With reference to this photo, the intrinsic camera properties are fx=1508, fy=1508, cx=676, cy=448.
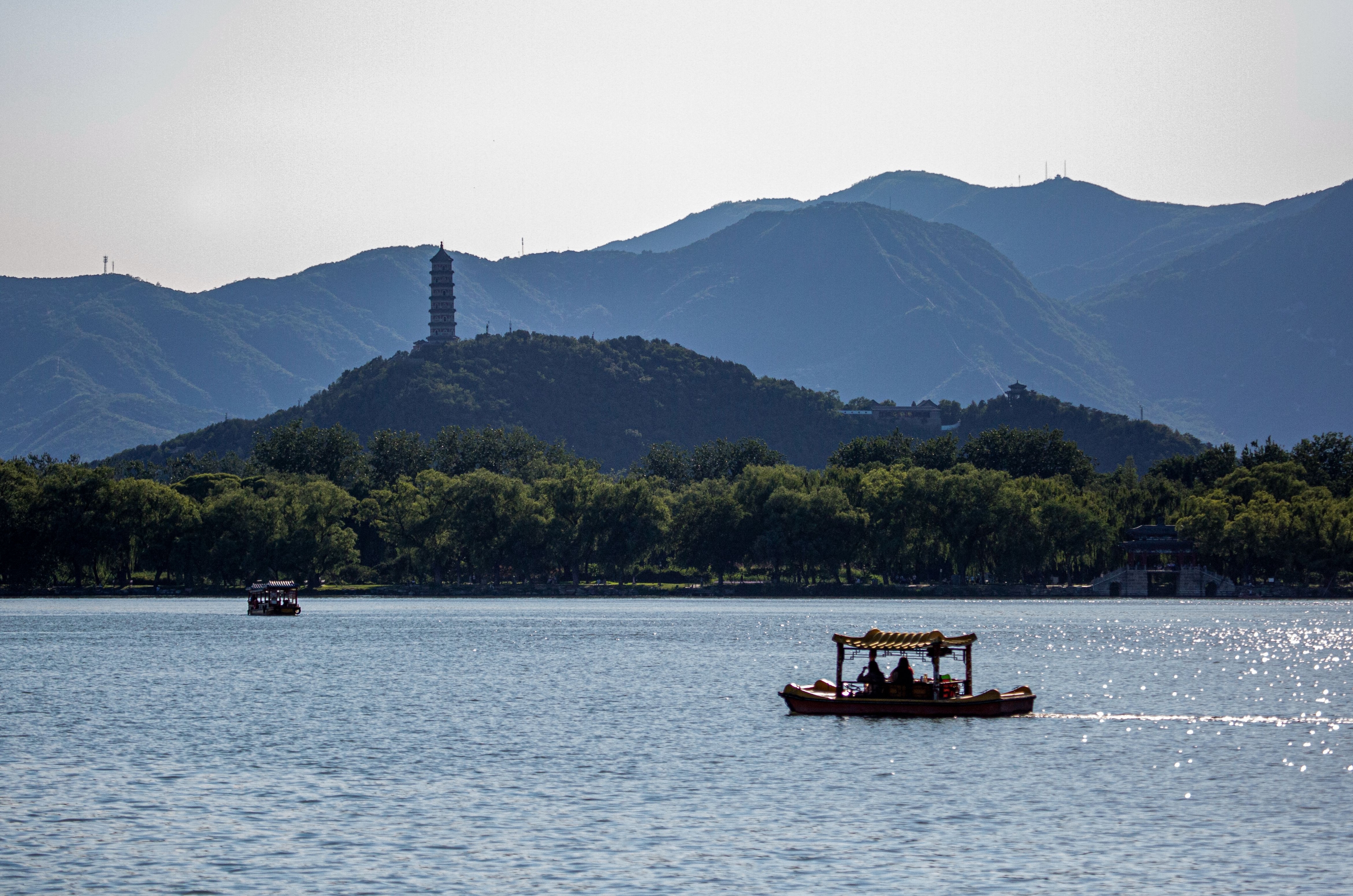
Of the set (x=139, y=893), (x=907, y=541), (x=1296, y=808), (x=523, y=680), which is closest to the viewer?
(x=139, y=893)

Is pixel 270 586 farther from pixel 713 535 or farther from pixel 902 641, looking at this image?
pixel 902 641

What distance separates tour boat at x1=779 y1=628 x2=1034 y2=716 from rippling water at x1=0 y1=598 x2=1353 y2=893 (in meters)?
0.89

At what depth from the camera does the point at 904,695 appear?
200 feet

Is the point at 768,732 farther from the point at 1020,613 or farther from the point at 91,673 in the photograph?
the point at 1020,613

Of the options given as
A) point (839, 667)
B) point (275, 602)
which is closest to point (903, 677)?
point (839, 667)

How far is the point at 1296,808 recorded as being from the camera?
42375 mm

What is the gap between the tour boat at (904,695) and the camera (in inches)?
2361

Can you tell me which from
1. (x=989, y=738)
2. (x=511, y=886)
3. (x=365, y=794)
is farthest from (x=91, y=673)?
(x=511, y=886)

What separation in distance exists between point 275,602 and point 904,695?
103529 mm

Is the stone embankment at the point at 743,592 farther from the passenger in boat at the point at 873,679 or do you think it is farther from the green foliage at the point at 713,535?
the passenger in boat at the point at 873,679

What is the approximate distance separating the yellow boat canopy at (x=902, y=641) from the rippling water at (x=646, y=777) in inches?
131

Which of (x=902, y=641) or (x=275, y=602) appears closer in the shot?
(x=902, y=641)

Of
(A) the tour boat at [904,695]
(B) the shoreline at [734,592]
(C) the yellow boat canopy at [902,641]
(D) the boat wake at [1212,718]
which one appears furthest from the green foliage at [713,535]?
(C) the yellow boat canopy at [902,641]

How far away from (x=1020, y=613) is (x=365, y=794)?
12670 centimetres
